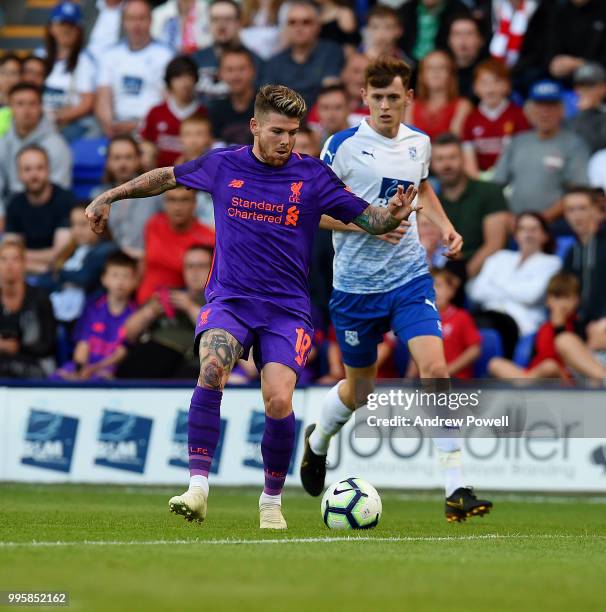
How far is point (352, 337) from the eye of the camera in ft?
35.0

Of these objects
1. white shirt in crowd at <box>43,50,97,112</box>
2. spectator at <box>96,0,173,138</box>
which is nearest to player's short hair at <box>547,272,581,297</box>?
spectator at <box>96,0,173,138</box>

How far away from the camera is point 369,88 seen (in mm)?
10211

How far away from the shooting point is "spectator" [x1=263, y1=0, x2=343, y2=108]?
1786cm

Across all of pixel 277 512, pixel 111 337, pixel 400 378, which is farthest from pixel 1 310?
pixel 277 512

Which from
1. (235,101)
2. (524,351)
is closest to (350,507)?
(524,351)

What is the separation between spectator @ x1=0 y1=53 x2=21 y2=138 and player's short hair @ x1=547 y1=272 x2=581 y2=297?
834cm

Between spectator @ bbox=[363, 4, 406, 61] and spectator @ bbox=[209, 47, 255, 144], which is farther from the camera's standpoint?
spectator @ bbox=[363, 4, 406, 61]

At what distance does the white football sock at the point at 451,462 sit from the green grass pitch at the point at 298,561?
0.27m

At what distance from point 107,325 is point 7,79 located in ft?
18.4

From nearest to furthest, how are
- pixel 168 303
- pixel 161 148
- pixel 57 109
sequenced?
pixel 168 303
pixel 161 148
pixel 57 109

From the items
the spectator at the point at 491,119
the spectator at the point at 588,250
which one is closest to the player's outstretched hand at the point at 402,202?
the spectator at the point at 588,250

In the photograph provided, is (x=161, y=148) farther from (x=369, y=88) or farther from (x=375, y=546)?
(x=375, y=546)

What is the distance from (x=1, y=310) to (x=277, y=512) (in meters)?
7.88
